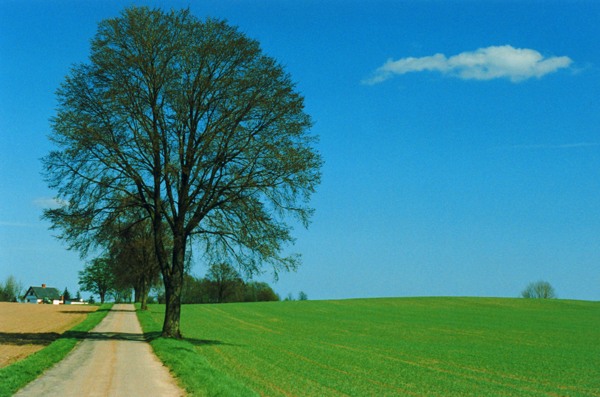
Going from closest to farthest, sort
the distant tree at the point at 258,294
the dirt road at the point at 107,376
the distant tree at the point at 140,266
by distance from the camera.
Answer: the dirt road at the point at 107,376 → the distant tree at the point at 140,266 → the distant tree at the point at 258,294

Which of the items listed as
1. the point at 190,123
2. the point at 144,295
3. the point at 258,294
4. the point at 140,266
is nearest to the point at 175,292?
the point at 190,123

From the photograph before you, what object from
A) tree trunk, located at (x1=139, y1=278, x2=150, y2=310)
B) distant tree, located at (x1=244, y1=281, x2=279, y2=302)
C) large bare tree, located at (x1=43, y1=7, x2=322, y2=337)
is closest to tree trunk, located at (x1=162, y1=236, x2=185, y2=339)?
large bare tree, located at (x1=43, y1=7, x2=322, y2=337)

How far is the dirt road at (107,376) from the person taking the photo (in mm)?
15016

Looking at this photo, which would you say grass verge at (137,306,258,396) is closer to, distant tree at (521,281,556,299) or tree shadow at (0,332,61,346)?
tree shadow at (0,332,61,346)

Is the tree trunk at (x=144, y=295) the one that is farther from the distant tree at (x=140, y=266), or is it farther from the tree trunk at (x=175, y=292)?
the tree trunk at (x=175, y=292)

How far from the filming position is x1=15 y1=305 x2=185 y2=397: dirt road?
49.3ft

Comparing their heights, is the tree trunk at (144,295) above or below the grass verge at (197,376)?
above

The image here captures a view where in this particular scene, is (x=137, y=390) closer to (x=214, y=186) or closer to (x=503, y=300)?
(x=214, y=186)

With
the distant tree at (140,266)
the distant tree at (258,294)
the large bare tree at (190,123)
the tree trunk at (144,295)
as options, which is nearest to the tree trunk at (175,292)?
the large bare tree at (190,123)

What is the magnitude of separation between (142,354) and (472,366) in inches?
519

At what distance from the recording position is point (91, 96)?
30781 mm

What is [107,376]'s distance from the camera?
58.2ft

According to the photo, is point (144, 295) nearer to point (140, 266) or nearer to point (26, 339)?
point (140, 266)

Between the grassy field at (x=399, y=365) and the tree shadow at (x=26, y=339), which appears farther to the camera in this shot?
the tree shadow at (x=26, y=339)
